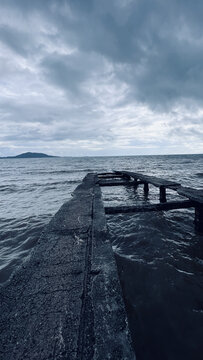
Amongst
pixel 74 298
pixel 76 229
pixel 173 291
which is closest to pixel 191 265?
pixel 173 291

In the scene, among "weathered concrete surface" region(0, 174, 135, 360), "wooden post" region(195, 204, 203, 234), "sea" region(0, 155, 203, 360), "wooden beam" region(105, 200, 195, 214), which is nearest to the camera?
"weathered concrete surface" region(0, 174, 135, 360)

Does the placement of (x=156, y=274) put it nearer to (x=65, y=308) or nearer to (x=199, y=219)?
(x=65, y=308)

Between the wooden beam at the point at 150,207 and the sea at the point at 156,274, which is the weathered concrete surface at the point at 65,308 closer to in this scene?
the sea at the point at 156,274

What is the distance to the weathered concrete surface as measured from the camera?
128 centimetres

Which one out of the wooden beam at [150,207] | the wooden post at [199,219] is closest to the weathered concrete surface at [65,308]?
the wooden beam at [150,207]

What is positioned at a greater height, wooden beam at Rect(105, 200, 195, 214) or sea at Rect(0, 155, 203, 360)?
wooden beam at Rect(105, 200, 195, 214)

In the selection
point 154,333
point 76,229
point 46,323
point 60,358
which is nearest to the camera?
point 60,358

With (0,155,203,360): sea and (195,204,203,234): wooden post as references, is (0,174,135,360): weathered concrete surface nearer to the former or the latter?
(0,155,203,360): sea

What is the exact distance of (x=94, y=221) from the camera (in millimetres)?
3822

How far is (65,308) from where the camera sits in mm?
1646

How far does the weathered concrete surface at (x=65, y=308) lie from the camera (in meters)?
1.28

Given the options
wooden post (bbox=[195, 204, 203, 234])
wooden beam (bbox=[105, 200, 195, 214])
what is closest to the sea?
wooden post (bbox=[195, 204, 203, 234])

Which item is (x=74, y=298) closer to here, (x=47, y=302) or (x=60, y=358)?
(x=47, y=302)

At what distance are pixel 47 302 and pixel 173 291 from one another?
2405mm
